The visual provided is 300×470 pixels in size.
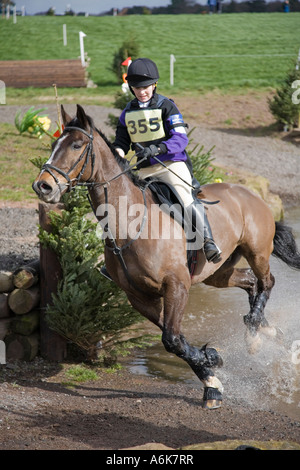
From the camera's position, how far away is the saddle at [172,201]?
534cm

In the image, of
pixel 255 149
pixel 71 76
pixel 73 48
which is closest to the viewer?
pixel 255 149

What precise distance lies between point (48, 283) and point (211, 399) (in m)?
2.02

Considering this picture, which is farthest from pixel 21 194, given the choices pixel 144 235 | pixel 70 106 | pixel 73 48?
pixel 73 48

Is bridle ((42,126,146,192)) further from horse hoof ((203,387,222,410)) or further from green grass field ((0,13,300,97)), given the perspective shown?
green grass field ((0,13,300,97))

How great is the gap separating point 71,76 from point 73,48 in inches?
342

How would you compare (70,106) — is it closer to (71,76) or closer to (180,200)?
(71,76)

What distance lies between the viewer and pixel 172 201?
215 inches

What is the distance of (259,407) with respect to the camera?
537 cm

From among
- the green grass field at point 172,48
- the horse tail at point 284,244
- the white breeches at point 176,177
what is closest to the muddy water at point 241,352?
the horse tail at point 284,244

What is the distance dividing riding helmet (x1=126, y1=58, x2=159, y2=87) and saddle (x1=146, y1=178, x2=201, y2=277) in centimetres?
86

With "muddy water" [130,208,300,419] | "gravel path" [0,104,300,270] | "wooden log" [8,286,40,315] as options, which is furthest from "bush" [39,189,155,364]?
"gravel path" [0,104,300,270]

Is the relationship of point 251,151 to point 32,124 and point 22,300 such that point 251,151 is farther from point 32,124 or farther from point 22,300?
point 22,300

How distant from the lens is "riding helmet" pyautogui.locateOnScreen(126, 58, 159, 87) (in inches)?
198

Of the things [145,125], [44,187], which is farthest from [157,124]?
[44,187]
